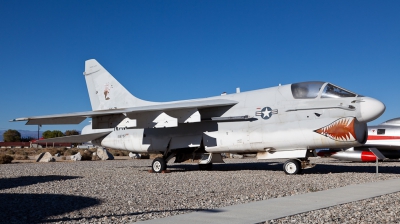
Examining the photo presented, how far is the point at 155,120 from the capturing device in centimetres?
1541

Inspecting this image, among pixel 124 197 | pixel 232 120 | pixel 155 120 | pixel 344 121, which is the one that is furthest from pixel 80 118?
pixel 344 121

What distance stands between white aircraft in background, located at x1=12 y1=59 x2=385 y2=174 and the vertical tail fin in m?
0.07

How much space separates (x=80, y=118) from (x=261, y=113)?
7549 millimetres

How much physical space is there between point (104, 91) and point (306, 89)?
31.2 ft

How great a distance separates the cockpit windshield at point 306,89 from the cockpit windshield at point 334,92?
0.23 m

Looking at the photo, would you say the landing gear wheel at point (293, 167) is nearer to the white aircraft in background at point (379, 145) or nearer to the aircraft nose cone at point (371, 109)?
the aircraft nose cone at point (371, 109)

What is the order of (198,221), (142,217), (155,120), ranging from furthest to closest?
(155,120)
(142,217)
(198,221)

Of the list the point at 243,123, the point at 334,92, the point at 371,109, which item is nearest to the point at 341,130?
the point at 371,109

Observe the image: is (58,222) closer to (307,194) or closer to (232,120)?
(307,194)

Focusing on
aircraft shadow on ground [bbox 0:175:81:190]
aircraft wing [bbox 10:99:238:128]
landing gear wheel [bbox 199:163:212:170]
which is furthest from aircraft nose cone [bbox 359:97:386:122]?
aircraft shadow on ground [bbox 0:175:81:190]

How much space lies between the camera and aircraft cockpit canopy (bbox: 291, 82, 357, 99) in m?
13.3

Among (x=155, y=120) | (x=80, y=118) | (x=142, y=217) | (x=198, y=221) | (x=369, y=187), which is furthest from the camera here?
(x=80, y=118)

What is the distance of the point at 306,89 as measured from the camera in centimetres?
1377

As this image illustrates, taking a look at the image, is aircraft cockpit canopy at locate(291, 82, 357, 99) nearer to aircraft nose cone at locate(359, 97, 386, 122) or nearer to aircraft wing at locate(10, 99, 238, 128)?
aircraft nose cone at locate(359, 97, 386, 122)
